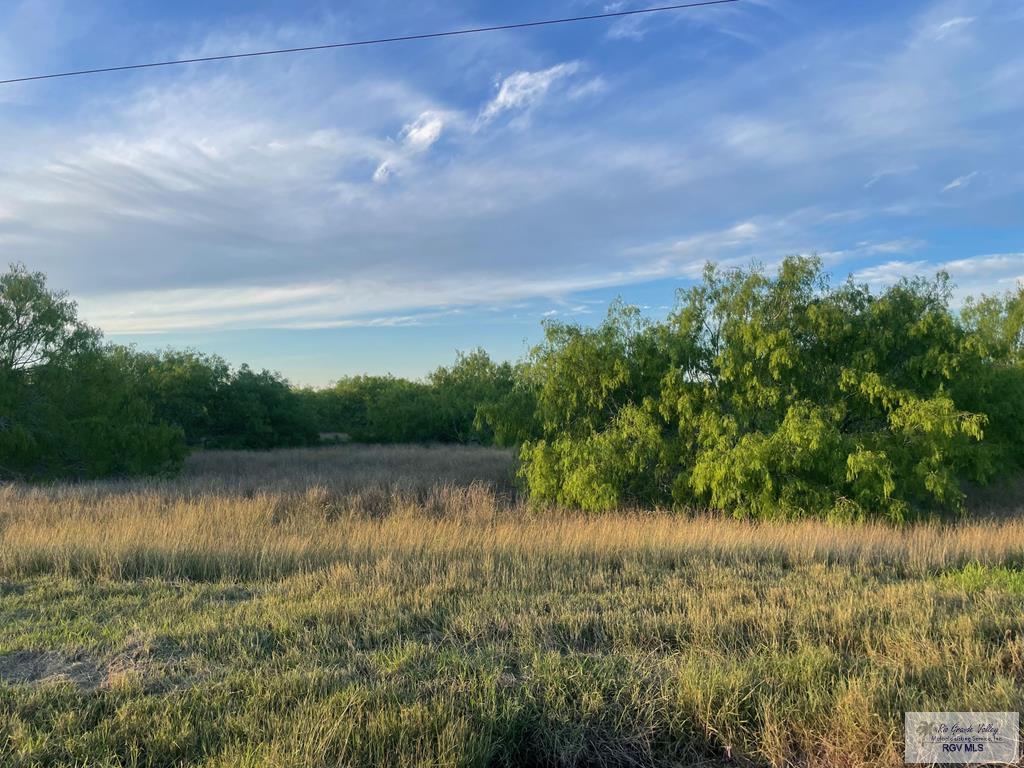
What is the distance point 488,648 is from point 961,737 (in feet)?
8.67

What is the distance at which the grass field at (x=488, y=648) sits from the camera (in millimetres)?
3299

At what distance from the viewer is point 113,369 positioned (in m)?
22.0

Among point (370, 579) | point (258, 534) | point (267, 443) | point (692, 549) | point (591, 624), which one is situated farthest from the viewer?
point (267, 443)

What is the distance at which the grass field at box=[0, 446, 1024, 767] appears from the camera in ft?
→ 10.8

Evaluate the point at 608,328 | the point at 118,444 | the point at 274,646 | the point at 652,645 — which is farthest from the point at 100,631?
the point at 118,444

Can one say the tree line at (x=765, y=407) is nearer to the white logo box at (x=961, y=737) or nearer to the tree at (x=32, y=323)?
the tree at (x=32, y=323)

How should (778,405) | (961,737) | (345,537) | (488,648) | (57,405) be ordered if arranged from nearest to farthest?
(961,737), (488,648), (345,537), (778,405), (57,405)

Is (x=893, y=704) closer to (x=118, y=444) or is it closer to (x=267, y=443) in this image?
(x=118, y=444)

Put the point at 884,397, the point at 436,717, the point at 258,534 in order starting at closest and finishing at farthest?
the point at 436,717 → the point at 258,534 → the point at 884,397

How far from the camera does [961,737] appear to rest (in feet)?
10.9

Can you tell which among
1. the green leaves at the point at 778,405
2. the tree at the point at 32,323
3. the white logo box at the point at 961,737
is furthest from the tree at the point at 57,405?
the white logo box at the point at 961,737

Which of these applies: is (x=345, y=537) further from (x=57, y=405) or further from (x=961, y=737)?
(x=57, y=405)

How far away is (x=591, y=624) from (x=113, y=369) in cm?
2225

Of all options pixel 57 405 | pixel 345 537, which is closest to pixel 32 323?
pixel 57 405
